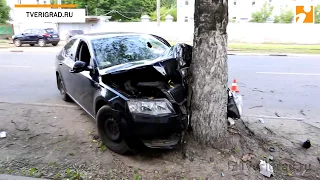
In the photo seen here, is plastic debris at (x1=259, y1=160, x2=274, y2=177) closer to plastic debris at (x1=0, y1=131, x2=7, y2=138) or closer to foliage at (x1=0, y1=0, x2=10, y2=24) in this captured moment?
plastic debris at (x1=0, y1=131, x2=7, y2=138)

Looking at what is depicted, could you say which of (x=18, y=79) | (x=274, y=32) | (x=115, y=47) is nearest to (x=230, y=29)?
(x=274, y=32)

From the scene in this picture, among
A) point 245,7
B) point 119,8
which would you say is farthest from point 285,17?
point 119,8

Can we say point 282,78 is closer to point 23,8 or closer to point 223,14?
point 223,14

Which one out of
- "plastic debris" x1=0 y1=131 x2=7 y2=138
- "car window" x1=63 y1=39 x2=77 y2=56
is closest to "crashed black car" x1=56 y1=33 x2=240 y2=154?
"car window" x1=63 y1=39 x2=77 y2=56

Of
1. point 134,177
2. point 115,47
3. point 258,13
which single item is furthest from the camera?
point 258,13

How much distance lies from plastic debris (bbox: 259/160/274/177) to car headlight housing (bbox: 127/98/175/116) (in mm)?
1259

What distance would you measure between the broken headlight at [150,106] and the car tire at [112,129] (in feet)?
0.72

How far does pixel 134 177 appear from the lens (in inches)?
139

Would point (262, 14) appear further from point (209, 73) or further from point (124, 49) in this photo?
point (209, 73)

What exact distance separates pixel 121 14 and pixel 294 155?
52.0 meters

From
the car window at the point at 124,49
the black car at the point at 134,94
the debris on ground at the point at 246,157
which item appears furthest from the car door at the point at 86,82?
the debris on ground at the point at 246,157

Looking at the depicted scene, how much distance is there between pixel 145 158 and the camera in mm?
3898

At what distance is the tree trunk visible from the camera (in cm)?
373

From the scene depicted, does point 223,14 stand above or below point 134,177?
above
